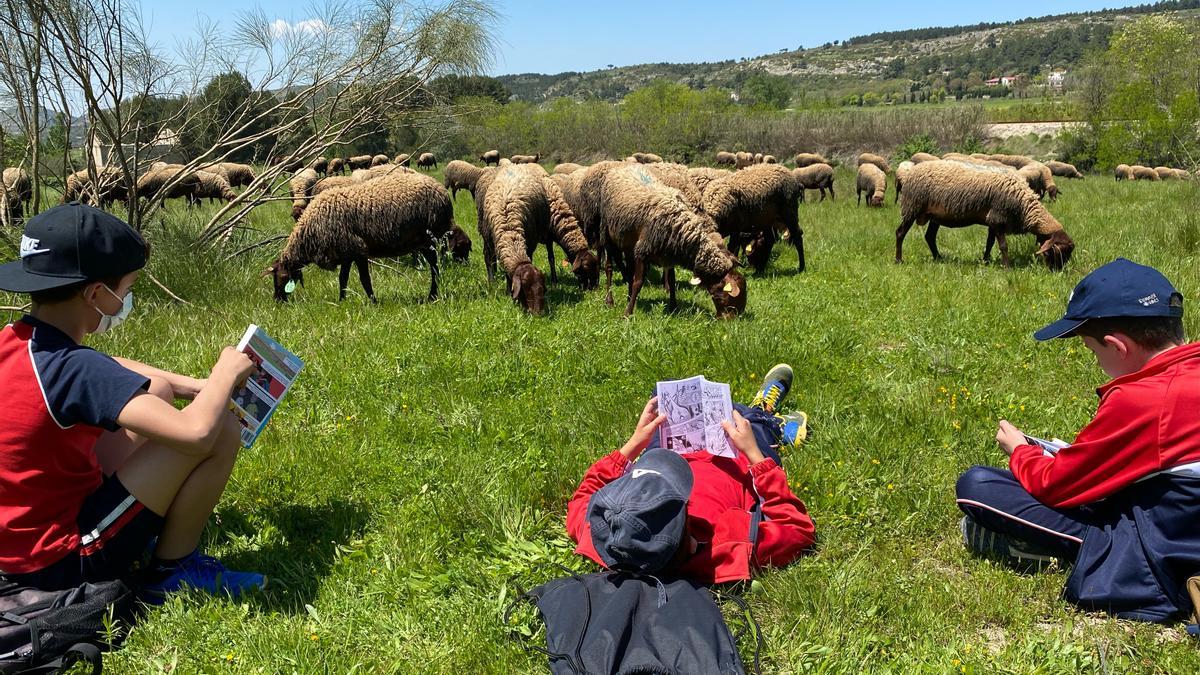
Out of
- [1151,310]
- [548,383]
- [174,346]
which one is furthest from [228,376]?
[174,346]

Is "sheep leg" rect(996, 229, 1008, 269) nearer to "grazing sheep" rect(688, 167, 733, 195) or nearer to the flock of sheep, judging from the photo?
the flock of sheep

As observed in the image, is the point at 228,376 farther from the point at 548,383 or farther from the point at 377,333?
the point at 377,333

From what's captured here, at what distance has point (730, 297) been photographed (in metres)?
7.52

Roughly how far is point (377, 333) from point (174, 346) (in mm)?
1793

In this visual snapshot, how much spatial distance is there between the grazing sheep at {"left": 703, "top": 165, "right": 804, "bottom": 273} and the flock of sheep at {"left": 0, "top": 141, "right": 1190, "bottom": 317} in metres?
0.02

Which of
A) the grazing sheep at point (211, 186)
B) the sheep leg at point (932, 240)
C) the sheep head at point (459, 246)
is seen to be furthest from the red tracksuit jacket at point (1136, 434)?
the grazing sheep at point (211, 186)

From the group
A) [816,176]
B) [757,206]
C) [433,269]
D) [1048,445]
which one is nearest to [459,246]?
[433,269]

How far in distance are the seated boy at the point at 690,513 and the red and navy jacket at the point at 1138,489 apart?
1062 millimetres

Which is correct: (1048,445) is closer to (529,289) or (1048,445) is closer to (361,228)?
(529,289)

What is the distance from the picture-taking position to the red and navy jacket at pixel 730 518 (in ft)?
10.1

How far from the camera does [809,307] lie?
786cm

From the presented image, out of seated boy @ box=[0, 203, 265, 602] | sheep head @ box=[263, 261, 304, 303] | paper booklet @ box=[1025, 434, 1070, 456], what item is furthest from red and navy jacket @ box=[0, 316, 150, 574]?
sheep head @ box=[263, 261, 304, 303]

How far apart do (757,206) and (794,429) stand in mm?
6807

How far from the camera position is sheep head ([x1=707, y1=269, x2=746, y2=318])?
7504 millimetres
